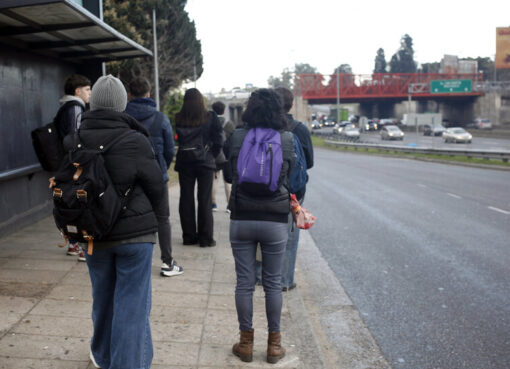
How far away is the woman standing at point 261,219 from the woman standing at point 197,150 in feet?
9.46

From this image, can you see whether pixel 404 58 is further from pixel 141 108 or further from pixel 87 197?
pixel 87 197

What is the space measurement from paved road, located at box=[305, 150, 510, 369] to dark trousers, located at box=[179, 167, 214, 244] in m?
1.74

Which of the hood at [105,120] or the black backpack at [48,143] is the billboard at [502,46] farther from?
the hood at [105,120]

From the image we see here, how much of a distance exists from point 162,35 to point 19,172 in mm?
27214

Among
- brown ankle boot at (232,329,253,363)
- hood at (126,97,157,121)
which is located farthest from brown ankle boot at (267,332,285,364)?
hood at (126,97,157,121)

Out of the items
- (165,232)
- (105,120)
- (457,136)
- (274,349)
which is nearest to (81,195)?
(105,120)

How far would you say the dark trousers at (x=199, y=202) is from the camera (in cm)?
734

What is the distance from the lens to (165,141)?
5.80 m

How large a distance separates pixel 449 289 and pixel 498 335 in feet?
4.77


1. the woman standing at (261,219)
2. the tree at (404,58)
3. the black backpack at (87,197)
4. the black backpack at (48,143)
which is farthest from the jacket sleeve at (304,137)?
the tree at (404,58)

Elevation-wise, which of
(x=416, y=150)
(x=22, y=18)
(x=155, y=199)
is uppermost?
(x=22, y=18)

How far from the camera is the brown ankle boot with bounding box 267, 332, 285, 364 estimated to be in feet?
13.5

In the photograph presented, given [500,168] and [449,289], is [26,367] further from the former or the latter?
[500,168]

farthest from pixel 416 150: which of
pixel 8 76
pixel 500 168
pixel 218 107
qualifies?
pixel 8 76
